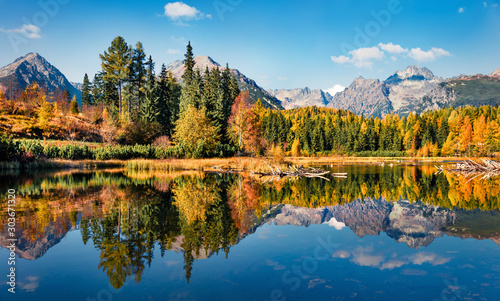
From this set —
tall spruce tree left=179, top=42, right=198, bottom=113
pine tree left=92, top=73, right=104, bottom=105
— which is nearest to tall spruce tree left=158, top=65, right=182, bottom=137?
tall spruce tree left=179, top=42, right=198, bottom=113

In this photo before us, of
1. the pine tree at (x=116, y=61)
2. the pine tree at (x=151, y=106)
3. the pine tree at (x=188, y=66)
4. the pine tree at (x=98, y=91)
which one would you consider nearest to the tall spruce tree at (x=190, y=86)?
the pine tree at (x=188, y=66)

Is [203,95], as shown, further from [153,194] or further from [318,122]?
[318,122]

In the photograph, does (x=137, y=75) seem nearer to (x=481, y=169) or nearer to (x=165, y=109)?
(x=165, y=109)

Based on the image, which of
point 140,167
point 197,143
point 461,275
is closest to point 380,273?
point 461,275

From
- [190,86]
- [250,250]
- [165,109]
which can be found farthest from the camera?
[165,109]

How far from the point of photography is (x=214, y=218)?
13008mm

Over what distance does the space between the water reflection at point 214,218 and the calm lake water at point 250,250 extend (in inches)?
2.2

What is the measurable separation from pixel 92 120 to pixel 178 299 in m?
70.3

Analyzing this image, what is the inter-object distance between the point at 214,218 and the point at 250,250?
11.9 ft

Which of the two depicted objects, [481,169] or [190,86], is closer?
[481,169]

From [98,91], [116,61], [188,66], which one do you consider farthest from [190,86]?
[98,91]

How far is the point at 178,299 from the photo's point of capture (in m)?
6.31

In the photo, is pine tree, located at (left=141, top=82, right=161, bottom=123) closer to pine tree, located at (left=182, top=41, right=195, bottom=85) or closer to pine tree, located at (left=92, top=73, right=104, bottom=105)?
pine tree, located at (left=182, top=41, right=195, bottom=85)

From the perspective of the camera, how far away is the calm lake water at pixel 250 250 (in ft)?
22.3
